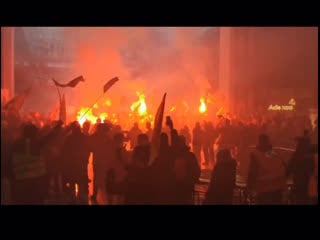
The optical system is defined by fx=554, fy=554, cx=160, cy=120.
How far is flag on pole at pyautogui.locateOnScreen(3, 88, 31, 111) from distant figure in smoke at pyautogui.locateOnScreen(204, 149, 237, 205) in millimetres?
2858

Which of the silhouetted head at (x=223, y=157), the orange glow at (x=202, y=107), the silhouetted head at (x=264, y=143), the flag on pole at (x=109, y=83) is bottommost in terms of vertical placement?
the silhouetted head at (x=223, y=157)

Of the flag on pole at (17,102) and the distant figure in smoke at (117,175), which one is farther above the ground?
the flag on pole at (17,102)

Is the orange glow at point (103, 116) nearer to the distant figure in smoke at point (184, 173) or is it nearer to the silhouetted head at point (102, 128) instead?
the silhouetted head at point (102, 128)

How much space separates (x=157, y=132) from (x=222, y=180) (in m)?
1.16

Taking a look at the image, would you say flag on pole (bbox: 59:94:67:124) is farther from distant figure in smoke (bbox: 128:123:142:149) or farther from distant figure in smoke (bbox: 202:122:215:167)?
distant figure in smoke (bbox: 202:122:215:167)

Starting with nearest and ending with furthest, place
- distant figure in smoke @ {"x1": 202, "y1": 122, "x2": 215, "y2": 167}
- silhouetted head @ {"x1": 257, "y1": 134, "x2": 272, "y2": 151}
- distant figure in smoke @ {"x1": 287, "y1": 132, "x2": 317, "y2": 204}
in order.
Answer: silhouetted head @ {"x1": 257, "y1": 134, "x2": 272, "y2": 151} < distant figure in smoke @ {"x1": 287, "y1": 132, "x2": 317, "y2": 204} < distant figure in smoke @ {"x1": 202, "y1": 122, "x2": 215, "y2": 167}

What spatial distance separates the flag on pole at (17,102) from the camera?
303 inches

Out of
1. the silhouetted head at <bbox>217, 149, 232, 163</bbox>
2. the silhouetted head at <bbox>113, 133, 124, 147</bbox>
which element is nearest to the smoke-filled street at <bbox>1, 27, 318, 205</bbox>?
the silhouetted head at <bbox>217, 149, 232, 163</bbox>

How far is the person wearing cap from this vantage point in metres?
7.11

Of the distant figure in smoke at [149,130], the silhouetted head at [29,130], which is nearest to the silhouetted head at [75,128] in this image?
the silhouetted head at [29,130]

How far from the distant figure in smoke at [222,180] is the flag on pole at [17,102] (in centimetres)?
286

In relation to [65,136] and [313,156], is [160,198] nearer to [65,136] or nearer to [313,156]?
[65,136]
